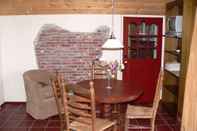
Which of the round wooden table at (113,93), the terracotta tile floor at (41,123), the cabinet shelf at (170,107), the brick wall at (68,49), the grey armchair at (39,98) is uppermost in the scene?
the brick wall at (68,49)

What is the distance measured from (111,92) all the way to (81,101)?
726mm

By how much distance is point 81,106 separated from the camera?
2.93m

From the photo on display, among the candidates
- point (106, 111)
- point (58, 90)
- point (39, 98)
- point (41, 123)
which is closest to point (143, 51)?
point (106, 111)

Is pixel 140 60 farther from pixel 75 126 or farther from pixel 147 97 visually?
pixel 75 126

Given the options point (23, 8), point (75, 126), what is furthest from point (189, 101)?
point (23, 8)

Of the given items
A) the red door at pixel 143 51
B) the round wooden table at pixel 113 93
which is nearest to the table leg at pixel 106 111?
the round wooden table at pixel 113 93

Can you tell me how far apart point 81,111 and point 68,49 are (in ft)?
8.75

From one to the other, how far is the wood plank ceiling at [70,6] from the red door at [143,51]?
28cm

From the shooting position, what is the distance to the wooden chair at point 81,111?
2883mm

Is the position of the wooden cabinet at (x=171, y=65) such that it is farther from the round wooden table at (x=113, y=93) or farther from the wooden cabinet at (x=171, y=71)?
the round wooden table at (x=113, y=93)

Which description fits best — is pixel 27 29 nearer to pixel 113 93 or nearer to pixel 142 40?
pixel 142 40

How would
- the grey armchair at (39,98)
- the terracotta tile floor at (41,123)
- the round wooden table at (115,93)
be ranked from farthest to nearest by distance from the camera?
the grey armchair at (39,98) < the terracotta tile floor at (41,123) < the round wooden table at (115,93)

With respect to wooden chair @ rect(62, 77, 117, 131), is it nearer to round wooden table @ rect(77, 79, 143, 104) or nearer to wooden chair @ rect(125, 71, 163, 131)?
round wooden table @ rect(77, 79, 143, 104)

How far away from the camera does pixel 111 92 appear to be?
11.6ft
